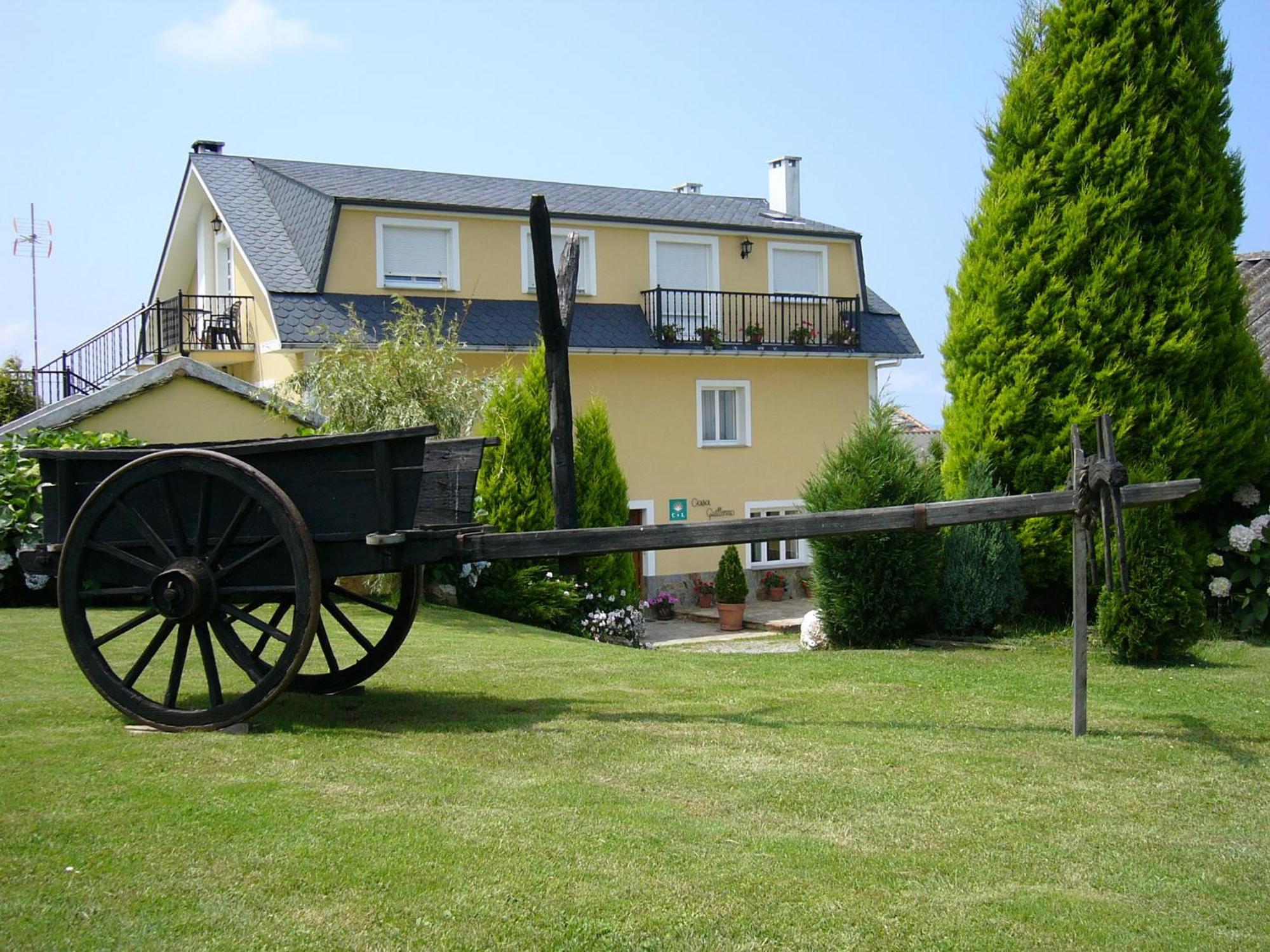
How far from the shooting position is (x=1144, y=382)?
1144 cm

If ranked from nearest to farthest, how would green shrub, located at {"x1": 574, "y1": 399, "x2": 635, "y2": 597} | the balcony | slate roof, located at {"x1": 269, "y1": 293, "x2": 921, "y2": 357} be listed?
green shrub, located at {"x1": 574, "y1": 399, "x2": 635, "y2": 597}, slate roof, located at {"x1": 269, "y1": 293, "x2": 921, "y2": 357}, the balcony

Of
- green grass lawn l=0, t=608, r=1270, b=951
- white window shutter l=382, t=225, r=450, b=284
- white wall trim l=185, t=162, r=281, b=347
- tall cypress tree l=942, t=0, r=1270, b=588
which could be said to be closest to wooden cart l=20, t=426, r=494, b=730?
green grass lawn l=0, t=608, r=1270, b=951

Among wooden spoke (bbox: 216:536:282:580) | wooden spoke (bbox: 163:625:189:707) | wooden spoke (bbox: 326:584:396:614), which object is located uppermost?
wooden spoke (bbox: 216:536:282:580)

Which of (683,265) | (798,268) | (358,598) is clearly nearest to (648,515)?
(683,265)

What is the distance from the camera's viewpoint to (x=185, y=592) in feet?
20.4

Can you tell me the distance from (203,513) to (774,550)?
76.5 feet

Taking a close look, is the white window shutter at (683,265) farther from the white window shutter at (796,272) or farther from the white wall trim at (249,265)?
the white wall trim at (249,265)

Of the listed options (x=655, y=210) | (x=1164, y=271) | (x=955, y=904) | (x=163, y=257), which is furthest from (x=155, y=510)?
(x=163, y=257)

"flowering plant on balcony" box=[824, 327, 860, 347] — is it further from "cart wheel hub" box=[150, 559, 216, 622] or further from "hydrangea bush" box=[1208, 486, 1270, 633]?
"cart wheel hub" box=[150, 559, 216, 622]

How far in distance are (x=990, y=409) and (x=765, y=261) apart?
55.6ft

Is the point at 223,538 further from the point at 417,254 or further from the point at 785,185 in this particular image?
the point at 785,185

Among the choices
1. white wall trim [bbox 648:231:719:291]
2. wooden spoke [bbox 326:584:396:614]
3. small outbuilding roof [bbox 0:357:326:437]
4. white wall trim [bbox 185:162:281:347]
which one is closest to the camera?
wooden spoke [bbox 326:584:396:614]

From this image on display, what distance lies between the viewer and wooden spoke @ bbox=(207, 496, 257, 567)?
617 cm

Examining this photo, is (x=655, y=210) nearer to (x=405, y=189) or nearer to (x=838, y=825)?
(x=405, y=189)
